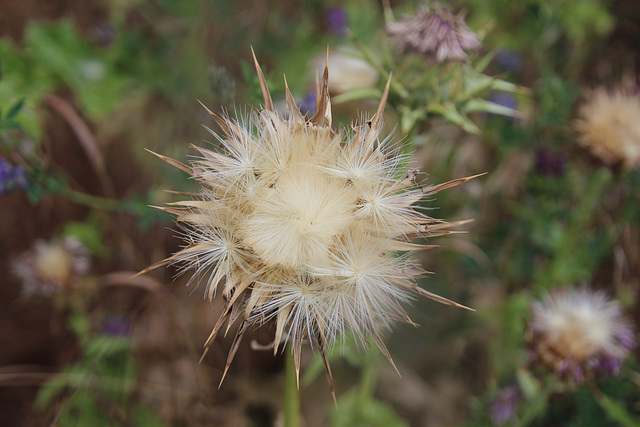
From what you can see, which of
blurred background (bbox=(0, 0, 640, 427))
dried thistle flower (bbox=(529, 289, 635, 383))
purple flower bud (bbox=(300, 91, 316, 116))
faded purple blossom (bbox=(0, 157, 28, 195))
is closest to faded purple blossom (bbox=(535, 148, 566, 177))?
blurred background (bbox=(0, 0, 640, 427))

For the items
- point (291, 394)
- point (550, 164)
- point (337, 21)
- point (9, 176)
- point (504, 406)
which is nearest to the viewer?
point (291, 394)

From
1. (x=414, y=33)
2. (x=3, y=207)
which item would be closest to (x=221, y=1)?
(x=414, y=33)

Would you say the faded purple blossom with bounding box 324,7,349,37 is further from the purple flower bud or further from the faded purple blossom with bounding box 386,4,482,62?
the faded purple blossom with bounding box 386,4,482,62

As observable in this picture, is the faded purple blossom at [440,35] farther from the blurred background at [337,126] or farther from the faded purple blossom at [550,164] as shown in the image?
the faded purple blossom at [550,164]

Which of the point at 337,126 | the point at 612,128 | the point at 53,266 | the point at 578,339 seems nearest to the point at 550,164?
the point at 612,128

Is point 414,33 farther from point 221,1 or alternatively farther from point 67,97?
point 67,97

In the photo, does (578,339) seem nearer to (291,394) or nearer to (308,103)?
(291,394)

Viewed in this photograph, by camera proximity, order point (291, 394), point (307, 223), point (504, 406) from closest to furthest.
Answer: point (307, 223), point (291, 394), point (504, 406)
